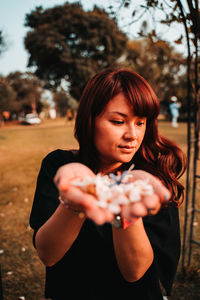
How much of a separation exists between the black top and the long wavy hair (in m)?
0.21

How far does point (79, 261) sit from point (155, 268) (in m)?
0.47

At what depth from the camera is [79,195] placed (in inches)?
34.4

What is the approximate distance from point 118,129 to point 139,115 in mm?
162

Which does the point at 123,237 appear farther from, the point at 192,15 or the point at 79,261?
the point at 192,15

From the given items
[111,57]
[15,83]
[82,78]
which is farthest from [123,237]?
[15,83]

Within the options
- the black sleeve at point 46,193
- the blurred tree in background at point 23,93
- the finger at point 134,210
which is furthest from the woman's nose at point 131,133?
the blurred tree in background at point 23,93

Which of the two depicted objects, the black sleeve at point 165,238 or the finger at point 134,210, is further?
the black sleeve at point 165,238

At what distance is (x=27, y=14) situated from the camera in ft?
107

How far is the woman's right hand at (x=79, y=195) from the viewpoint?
32.0 inches

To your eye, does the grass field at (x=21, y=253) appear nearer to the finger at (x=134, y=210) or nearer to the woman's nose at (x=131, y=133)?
the woman's nose at (x=131, y=133)

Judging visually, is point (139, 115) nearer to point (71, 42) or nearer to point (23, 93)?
point (71, 42)

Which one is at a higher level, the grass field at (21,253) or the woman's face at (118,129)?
the woman's face at (118,129)

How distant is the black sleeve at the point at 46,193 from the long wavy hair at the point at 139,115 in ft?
0.51

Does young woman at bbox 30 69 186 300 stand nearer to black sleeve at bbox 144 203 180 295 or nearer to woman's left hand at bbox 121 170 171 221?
black sleeve at bbox 144 203 180 295
